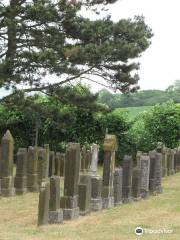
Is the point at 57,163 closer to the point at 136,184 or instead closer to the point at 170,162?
the point at 170,162

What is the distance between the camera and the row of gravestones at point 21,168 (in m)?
15.3

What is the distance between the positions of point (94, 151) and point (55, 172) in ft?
15.5

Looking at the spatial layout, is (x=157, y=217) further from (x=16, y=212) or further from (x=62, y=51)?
(x=62, y=51)

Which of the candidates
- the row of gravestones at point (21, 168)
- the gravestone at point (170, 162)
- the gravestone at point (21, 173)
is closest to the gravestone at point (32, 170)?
the row of gravestones at point (21, 168)

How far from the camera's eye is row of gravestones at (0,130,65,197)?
601 inches

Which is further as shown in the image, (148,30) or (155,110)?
(155,110)

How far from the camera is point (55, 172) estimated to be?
69.9 feet

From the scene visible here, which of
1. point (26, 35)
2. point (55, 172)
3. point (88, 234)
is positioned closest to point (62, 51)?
point (26, 35)

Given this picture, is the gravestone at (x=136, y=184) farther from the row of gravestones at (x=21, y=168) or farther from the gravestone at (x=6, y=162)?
the gravestone at (x=6, y=162)

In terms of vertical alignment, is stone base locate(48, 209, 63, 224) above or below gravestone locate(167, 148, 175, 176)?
below

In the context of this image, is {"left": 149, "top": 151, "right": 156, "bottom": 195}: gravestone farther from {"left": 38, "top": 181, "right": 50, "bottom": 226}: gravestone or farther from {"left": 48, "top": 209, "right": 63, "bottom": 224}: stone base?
{"left": 38, "top": 181, "right": 50, "bottom": 226}: gravestone

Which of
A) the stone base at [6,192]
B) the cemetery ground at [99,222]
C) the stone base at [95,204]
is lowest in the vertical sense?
the cemetery ground at [99,222]

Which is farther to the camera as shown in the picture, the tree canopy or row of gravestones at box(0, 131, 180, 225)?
the tree canopy

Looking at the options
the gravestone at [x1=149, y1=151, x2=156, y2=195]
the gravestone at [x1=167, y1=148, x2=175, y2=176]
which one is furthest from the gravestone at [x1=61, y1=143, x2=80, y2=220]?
the gravestone at [x1=167, y1=148, x2=175, y2=176]
